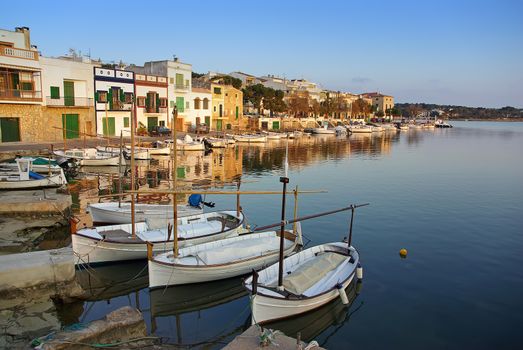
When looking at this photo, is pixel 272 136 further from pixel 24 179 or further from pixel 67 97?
pixel 24 179

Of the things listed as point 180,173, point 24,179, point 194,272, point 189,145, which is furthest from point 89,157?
point 194,272

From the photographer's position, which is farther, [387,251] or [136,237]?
[387,251]

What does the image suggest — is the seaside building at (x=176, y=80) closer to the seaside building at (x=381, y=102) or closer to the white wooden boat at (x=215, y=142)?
the white wooden boat at (x=215, y=142)

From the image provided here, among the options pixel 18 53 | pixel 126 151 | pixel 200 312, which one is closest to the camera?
pixel 200 312

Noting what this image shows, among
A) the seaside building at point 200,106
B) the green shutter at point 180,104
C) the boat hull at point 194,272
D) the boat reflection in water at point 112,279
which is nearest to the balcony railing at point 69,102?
the green shutter at point 180,104

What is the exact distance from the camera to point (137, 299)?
45.3 feet

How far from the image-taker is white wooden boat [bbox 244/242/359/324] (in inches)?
464

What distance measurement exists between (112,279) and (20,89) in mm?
32896

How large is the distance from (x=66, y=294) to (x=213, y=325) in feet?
14.1

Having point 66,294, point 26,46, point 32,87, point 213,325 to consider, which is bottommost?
point 213,325

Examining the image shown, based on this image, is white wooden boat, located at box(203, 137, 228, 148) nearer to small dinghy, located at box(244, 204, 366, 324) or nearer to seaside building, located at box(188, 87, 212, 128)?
seaside building, located at box(188, 87, 212, 128)

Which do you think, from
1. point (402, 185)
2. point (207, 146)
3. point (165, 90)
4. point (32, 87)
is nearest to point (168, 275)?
point (402, 185)

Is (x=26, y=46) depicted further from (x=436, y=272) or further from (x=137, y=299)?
(x=436, y=272)

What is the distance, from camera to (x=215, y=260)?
48.0ft
